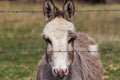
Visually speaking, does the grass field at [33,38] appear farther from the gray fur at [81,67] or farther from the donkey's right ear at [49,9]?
the donkey's right ear at [49,9]

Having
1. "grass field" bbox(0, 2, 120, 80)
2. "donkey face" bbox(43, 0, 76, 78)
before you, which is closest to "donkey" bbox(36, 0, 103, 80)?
"donkey face" bbox(43, 0, 76, 78)

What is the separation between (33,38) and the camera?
15523 millimetres

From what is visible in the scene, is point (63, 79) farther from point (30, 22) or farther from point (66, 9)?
point (30, 22)

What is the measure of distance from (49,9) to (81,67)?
1115mm

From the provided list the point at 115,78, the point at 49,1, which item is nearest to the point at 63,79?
the point at 49,1

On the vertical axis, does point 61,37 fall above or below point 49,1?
below

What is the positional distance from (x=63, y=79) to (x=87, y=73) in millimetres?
1005

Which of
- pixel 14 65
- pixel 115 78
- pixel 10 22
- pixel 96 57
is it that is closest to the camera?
pixel 96 57

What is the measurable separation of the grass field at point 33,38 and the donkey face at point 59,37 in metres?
3.67

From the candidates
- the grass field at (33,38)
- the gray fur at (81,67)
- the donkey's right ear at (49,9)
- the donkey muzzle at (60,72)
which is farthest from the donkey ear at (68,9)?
the grass field at (33,38)

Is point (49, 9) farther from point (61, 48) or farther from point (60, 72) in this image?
point (60, 72)

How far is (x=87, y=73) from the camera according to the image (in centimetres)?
765

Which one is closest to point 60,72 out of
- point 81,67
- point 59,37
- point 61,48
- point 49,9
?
point 61,48

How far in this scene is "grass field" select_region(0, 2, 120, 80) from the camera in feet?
37.0
